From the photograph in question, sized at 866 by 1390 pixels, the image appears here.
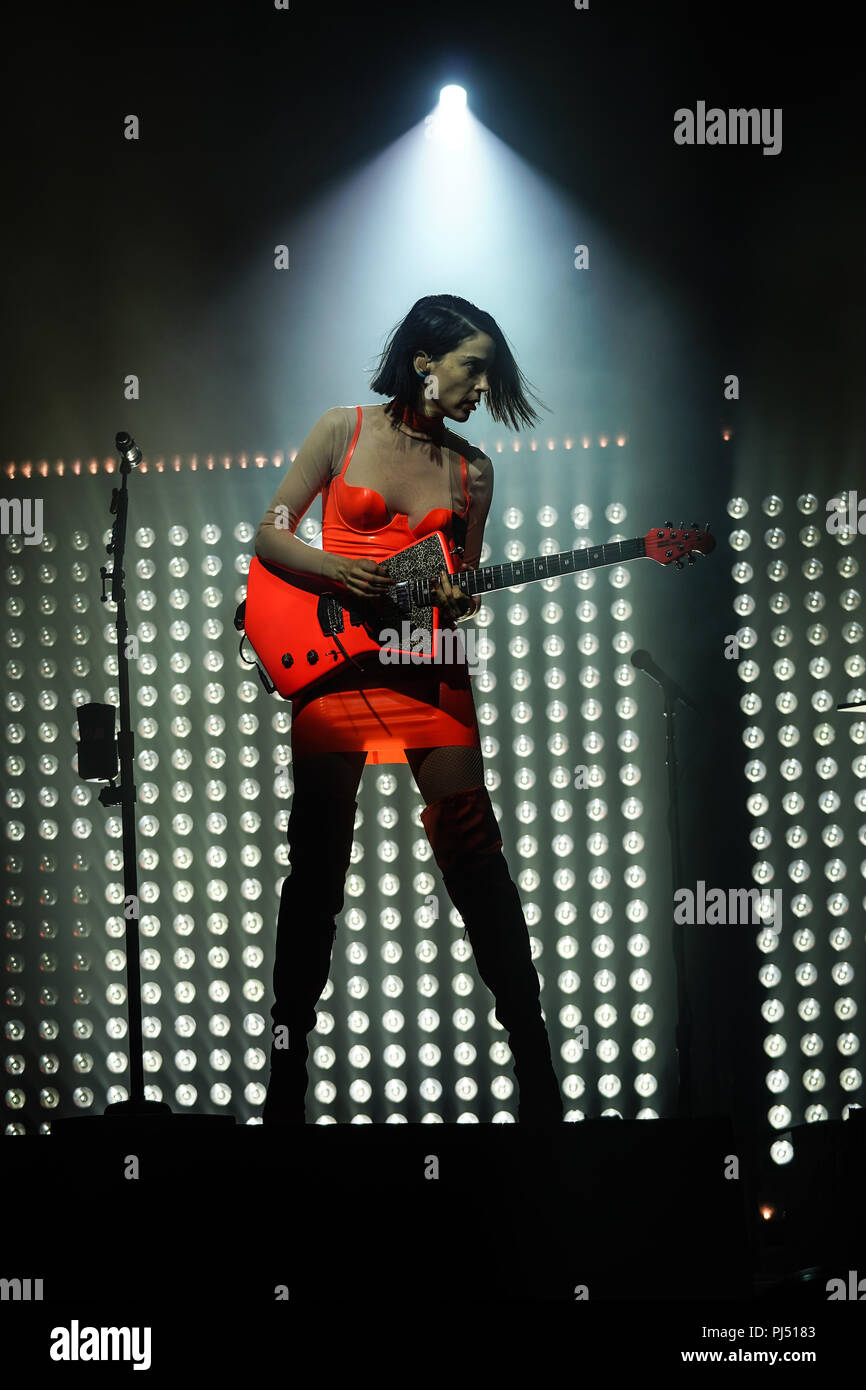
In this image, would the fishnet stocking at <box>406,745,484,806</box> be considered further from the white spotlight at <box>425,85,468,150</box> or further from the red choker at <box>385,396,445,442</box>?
the white spotlight at <box>425,85,468,150</box>

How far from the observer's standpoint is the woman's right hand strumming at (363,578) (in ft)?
9.93

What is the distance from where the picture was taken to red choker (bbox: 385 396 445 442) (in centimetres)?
329

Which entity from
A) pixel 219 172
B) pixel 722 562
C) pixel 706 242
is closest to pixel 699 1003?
pixel 722 562

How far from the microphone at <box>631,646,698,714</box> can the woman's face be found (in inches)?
42.9

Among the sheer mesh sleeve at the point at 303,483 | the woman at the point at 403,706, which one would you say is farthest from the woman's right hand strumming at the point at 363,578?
the sheer mesh sleeve at the point at 303,483

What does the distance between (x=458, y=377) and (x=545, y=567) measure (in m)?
0.62

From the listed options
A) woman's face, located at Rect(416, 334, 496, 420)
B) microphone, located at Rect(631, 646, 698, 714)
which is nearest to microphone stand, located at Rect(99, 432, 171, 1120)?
woman's face, located at Rect(416, 334, 496, 420)

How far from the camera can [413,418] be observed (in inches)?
129

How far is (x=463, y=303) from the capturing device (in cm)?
329

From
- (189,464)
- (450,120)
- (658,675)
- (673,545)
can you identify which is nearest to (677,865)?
(658,675)

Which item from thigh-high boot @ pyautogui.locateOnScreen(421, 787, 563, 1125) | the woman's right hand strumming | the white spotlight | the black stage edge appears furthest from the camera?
the white spotlight

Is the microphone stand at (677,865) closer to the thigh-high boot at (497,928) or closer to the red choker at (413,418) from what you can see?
the thigh-high boot at (497,928)

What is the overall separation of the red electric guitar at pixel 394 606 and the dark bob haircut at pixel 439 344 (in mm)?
500

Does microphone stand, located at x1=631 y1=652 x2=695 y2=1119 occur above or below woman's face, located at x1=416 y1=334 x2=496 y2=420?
below
